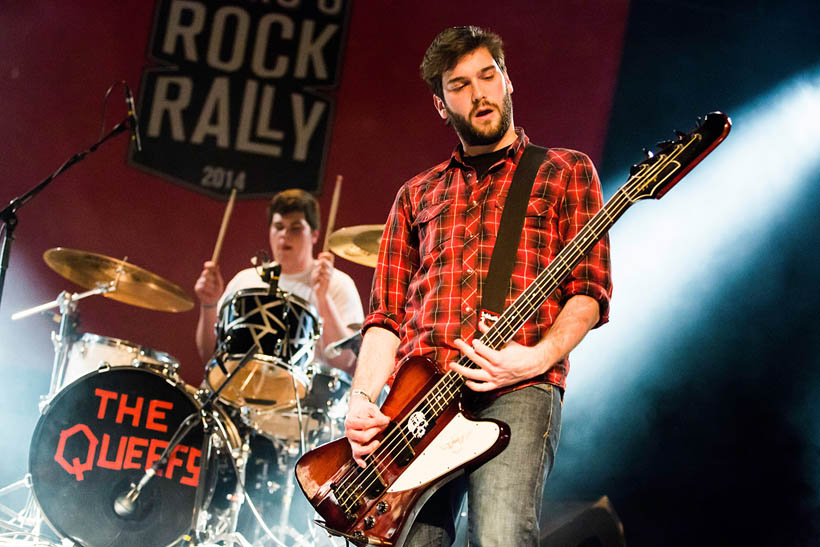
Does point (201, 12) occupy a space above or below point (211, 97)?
above

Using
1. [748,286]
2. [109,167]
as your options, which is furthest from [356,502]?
[109,167]

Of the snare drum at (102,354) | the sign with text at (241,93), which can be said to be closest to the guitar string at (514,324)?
the snare drum at (102,354)

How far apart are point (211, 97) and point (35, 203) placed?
142 centimetres

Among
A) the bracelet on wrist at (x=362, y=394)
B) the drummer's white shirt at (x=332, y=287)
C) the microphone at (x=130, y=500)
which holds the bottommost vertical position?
the microphone at (x=130, y=500)

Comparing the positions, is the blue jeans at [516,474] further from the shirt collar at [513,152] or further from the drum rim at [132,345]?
the drum rim at [132,345]

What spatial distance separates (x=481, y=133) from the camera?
90.8 inches

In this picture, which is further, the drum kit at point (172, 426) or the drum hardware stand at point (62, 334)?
the drum hardware stand at point (62, 334)

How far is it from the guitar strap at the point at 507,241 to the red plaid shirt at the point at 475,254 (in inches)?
0.7

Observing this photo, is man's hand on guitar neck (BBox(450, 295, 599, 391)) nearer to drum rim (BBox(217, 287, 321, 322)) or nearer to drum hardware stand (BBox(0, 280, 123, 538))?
drum rim (BBox(217, 287, 321, 322))

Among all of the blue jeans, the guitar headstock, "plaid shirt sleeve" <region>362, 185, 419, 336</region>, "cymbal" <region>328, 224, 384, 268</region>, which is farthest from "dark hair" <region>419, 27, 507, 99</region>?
"cymbal" <region>328, 224, 384, 268</region>

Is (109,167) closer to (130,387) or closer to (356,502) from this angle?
(130,387)

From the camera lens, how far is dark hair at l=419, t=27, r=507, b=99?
238 cm

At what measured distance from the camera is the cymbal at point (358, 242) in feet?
15.8

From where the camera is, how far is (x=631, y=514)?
460 centimetres
